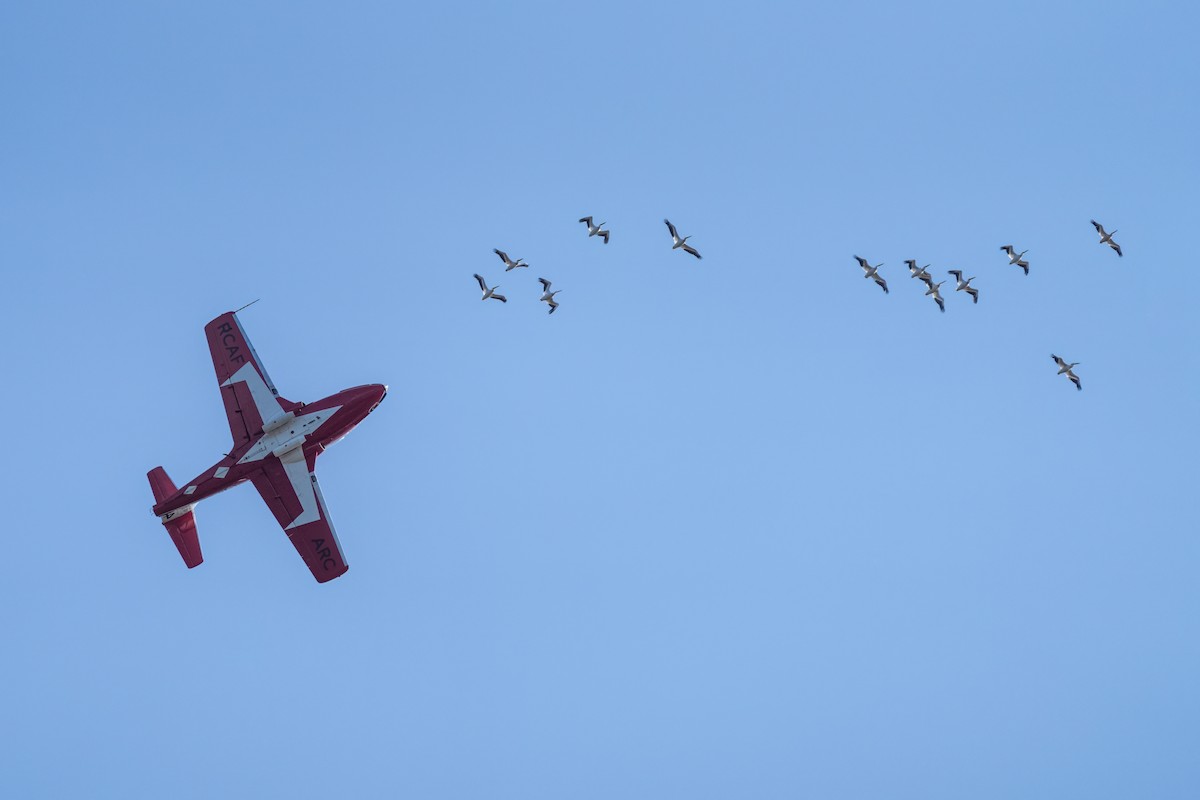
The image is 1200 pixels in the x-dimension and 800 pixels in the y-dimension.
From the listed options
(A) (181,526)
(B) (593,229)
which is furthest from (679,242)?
(A) (181,526)

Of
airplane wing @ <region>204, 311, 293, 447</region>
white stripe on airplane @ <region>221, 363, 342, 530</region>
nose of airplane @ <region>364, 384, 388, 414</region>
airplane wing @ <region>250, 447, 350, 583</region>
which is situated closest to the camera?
airplane wing @ <region>250, 447, 350, 583</region>

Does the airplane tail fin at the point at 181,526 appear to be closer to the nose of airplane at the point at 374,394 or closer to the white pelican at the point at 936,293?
the nose of airplane at the point at 374,394

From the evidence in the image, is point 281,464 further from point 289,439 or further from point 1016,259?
point 1016,259

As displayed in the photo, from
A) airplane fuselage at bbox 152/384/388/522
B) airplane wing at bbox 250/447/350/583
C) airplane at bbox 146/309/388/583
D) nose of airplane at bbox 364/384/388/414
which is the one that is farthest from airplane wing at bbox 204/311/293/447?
nose of airplane at bbox 364/384/388/414

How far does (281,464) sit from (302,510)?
351cm

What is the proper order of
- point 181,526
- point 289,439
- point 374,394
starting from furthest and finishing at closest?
1. point 181,526
2. point 374,394
3. point 289,439

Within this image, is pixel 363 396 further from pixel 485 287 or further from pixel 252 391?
pixel 485 287

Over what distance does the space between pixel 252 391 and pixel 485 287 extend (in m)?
21.3

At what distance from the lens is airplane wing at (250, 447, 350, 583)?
99.9 m

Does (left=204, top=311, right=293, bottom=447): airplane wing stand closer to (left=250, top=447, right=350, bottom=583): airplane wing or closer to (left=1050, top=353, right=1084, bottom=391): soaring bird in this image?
(left=250, top=447, right=350, bottom=583): airplane wing

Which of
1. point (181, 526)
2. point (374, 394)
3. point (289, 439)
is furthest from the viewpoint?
point (181, 526)

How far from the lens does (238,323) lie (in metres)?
105

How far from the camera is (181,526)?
102 metres

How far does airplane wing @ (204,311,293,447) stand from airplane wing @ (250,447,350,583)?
3.16m
